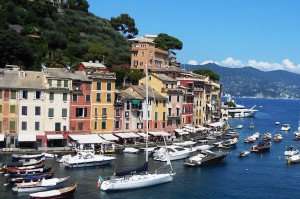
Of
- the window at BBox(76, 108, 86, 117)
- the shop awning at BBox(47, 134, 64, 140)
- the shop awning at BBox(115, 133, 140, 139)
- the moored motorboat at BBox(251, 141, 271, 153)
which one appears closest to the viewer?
the shop awning at BBox(47, 134, 64, 140)

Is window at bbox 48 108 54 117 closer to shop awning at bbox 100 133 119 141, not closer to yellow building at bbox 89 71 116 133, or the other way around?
yellow building at bbox 89 71 116 133

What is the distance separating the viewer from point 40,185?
53906mm

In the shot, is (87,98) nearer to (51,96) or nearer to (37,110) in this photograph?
(51,96)

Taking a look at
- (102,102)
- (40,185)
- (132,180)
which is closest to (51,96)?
Answer: (102,102)

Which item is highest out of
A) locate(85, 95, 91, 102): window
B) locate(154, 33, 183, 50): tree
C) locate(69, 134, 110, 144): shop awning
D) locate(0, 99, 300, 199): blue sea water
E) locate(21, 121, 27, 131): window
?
locate(154, 33, 183, 50): tree

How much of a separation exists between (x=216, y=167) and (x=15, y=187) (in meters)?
30.8

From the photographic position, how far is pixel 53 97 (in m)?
77.1

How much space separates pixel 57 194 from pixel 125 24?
12271cm

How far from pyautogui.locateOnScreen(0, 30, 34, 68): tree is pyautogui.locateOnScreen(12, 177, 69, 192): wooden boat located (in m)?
45.9

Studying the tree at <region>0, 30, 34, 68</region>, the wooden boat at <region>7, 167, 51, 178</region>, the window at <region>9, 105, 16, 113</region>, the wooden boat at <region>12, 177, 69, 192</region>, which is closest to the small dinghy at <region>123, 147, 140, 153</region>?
the window at <region>9, 105, 16, 113</region>

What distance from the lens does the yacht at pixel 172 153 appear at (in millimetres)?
74438

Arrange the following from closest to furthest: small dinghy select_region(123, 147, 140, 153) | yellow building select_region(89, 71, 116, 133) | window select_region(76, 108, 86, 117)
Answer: small dinghy select_region(123, 147, 140, 153) → window select_region(76, 108, 86, 117) → yellow building select_region(89, 71, 116, 133)

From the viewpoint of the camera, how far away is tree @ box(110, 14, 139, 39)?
168125mm

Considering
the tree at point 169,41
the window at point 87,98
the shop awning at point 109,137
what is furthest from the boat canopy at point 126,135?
the tree at point 169,41
